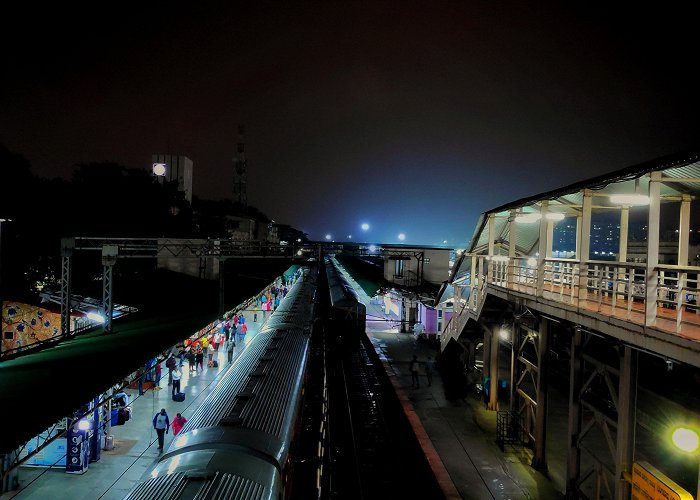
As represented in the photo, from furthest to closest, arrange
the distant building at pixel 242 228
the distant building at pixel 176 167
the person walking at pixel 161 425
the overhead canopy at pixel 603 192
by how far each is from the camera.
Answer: the distant building at pixel 242 228 < the distant building at pixel 176 167 < the person walking at pixel 161 425 < the overhead canopy at pixel 603 192

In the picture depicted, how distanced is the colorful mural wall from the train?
501 inches

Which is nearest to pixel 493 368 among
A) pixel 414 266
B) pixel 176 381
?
pixel 176 381

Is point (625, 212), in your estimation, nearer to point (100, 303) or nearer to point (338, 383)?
point (338, 383)

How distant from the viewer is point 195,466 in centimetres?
425

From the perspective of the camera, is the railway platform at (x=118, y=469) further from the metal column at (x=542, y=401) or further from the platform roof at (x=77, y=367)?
the metal column at (x=542, y=401)

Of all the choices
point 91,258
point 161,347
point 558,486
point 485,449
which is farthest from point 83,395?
point 91,258

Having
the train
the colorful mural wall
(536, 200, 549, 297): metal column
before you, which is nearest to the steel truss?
(536, 200, 549, 297): metal column

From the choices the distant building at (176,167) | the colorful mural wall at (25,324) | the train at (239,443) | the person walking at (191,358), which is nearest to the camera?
the train at (239,443)

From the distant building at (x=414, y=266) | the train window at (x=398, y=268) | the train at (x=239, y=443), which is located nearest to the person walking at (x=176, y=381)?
the train at (x=239, y=443)

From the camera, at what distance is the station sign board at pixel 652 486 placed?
5578 millimetres

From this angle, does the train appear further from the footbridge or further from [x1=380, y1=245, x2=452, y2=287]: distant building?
[x1=380, y1=245, x2=452, y2=287]: distant building

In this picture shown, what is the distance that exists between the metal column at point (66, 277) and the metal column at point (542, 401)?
47.6 feet

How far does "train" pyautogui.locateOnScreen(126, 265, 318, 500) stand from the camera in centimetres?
396

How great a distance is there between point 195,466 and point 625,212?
31.5ft
